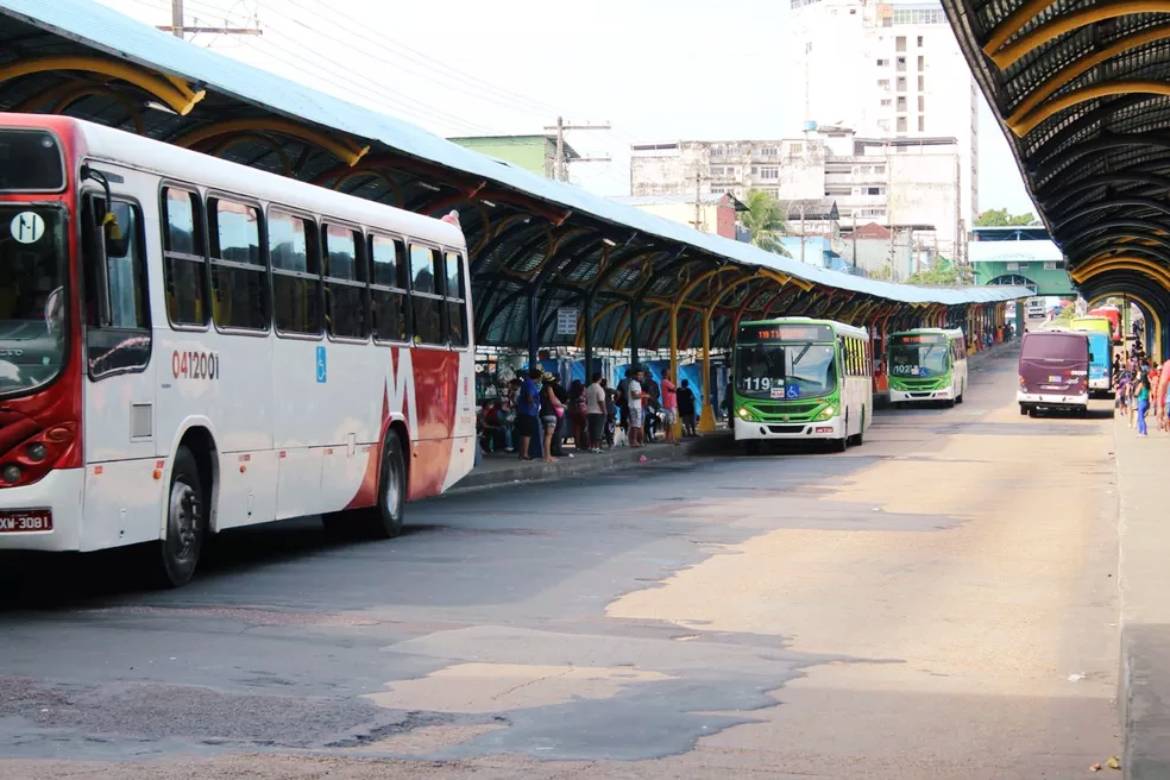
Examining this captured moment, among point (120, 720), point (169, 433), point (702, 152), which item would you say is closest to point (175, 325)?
point (169, 433)

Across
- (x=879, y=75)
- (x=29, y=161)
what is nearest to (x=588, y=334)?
(x=29, y=161)

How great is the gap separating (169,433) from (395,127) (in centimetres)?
1100

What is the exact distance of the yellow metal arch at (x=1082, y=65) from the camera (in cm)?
1475

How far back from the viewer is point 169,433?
40.3 ft

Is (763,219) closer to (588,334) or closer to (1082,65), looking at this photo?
(588,334)

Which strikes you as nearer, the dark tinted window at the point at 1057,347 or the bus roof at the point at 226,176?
the bus roof at the point at 226,176

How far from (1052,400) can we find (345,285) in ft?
142

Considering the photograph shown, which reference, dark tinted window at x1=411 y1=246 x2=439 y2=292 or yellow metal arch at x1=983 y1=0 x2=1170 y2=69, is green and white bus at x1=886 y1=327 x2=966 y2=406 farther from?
yellow metal arch at x1=983 y1=0 x2=1170 y2=69

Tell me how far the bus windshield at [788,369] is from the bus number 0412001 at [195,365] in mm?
25651

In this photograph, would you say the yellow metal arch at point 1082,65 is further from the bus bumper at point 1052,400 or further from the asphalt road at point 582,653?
the bus bumper at point 1052,400

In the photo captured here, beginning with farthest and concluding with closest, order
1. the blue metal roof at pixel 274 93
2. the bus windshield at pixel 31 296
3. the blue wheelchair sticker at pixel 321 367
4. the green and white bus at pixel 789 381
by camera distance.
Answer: the green and white bus at pixel 789 381 → the blue wheelchair sticker at pixel 321 367 → the blue metal roof at pixel 274 93 → the bus windshield at pixel 31 296

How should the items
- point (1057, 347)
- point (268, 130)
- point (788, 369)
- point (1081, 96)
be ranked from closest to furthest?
point (1081, 96) → point (268, 130) → point (788, 369) → point (1057, 347)

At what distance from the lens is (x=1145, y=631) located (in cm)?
975

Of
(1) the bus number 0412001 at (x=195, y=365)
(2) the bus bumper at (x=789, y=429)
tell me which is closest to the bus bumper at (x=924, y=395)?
(2) the bus bumper at (x=789, y=429)
